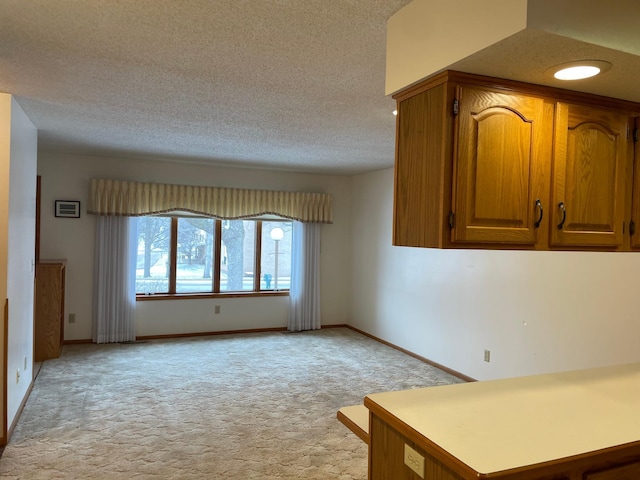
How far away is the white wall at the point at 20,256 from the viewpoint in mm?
3197

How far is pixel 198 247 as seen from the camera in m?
6.40

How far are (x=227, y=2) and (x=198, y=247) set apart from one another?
492cm

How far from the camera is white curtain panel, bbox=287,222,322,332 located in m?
6.75

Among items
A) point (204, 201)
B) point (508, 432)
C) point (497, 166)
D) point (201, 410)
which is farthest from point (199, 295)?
point (508, 432)

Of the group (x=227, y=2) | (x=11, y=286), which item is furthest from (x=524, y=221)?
(x=11, y=286)

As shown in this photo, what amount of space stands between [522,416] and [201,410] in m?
2.86

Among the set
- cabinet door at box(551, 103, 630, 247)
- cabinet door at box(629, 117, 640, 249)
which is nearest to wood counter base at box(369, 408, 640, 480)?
cabinet door at box(551, 103, 630, 247)

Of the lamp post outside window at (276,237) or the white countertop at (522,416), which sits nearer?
the white countertop at (522,416)

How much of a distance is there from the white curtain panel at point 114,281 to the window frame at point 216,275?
269 millimetres

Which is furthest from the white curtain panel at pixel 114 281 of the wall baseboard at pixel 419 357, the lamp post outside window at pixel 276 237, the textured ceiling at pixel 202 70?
the wall baseboard at pixel 419 357

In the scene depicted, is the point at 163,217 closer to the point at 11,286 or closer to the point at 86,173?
the point at 86,173

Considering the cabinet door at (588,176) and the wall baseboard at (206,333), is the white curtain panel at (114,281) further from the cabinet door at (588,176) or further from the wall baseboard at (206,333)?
the cabinet door at (588,176)

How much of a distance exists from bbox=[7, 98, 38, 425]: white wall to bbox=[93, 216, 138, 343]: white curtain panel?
1.62m

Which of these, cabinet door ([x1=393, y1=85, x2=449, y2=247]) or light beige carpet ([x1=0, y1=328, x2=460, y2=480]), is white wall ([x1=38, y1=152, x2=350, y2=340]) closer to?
light beige carpet ([x1=0, y1=328, x2=460, y2=480])
